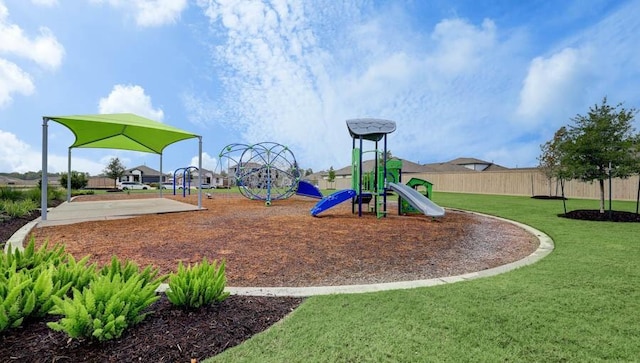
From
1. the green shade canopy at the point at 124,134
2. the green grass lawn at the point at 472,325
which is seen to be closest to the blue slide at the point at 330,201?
the green shade canopy at the point at 124,134

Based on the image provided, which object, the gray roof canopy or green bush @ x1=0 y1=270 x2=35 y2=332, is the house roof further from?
green bush @ x1=0 y1=270 x2=35 y2=332

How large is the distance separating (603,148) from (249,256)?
1160 centimetres

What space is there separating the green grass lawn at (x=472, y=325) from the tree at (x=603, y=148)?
8122 millimetres

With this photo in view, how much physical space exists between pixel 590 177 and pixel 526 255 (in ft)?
24.9

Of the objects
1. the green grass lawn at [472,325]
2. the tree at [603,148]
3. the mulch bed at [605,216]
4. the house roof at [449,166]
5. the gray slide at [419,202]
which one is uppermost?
the house roof at [449,166]

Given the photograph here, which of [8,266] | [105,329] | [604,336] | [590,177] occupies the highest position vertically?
[590,177]

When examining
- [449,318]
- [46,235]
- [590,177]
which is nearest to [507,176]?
[590,177]

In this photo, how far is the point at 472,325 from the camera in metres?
2.45

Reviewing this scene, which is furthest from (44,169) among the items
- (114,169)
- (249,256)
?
(114,169)

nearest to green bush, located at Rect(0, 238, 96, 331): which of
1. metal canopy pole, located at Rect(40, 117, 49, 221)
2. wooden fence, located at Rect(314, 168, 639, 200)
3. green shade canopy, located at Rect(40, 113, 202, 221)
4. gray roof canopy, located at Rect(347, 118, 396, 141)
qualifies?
metal canopy pole, located at Rect(40, 117, 49, 221)

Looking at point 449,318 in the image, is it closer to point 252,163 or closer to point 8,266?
point 8,266

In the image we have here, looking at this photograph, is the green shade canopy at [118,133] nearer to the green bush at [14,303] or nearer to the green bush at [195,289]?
the green bush at [14,303]

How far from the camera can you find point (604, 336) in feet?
7.62

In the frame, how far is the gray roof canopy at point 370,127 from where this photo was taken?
9156mm
